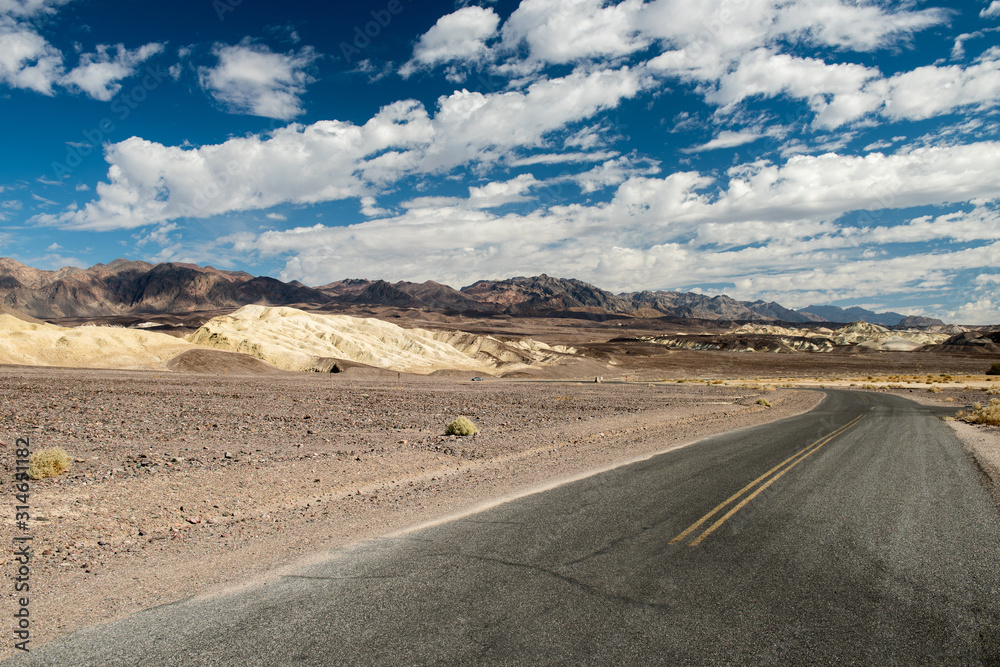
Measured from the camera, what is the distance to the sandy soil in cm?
669

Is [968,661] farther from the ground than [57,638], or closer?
farther from the ground

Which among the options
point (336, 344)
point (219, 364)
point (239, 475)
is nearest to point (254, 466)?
point (239, 475)

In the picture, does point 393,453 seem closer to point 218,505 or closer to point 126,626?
point 218,505

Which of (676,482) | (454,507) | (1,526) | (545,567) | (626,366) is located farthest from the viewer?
(626,366)

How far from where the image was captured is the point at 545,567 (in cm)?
643

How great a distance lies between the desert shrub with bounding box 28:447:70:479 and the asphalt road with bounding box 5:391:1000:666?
824 centimetres

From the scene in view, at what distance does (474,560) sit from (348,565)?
1.65 meters

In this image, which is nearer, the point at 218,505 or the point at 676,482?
the point at 218,505

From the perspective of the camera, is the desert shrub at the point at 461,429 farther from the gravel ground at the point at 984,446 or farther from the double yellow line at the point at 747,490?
the gravel ground at the point at 984,446

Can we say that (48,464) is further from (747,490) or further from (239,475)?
(747,490)

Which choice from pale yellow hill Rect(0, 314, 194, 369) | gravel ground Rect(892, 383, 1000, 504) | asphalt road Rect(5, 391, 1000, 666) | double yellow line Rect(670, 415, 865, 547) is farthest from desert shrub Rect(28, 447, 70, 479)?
pale yellow hill Rect(0, 314, 194, 369)

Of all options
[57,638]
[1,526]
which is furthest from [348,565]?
[1,526]

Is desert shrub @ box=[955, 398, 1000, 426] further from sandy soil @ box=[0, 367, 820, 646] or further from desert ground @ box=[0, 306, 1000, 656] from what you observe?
sandy soil @ box=[0, 367, 820, 646]

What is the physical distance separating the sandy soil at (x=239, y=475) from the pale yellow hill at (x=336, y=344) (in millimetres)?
43261
